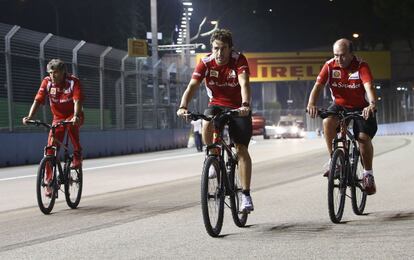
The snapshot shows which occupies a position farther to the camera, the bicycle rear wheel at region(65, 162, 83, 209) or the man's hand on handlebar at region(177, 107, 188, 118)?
the bicycle rear wheel at region(65, 162, 83, 209)

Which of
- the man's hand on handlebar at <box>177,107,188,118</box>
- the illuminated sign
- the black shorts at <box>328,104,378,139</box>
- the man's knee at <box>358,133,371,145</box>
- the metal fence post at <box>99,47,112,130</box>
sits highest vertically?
the illuminated sign

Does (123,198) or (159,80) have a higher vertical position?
(159,80)

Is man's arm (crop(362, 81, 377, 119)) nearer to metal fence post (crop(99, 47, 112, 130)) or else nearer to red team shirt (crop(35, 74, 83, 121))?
red team shirt (crop(35, 74, 83, 121))

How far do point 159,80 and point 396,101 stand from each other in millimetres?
26564

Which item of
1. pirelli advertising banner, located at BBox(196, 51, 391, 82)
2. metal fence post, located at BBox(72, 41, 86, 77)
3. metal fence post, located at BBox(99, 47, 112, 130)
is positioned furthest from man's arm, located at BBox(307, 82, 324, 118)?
pirelli advertising banner, located at BBox(196, 51, 391, 82)

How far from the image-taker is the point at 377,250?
6.10 metres

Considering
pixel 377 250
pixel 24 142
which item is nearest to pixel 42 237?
pixel 377 250

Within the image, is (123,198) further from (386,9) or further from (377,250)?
(386,9)

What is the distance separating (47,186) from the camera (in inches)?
352

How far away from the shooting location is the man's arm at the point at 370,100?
298 inches

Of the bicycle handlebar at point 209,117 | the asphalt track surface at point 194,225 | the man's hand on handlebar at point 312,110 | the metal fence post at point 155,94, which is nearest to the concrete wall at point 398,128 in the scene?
the metal fence post at point 155,94

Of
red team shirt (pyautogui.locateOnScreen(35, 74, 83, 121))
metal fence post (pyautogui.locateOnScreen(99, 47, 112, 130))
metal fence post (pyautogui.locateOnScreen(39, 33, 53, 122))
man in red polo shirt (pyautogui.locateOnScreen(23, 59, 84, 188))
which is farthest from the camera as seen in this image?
metal fence post (pyautogui.locateOnScreen(99, 47, 112, 130))

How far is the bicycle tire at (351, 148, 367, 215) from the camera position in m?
7.98

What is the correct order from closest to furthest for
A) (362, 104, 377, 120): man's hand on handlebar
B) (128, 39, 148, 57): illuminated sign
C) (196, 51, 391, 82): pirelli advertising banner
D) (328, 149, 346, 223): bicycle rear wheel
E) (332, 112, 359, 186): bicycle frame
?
(328, 149, 346, 223): bicycle rear wheel, (362, 104, 377, 120): man's hand on handlebar, (332, 112, 359, 186): bicycle frame, (128, 39, 148, 57): illuminated sign, (196, 51, 391, 82): pirelli advertising banner
